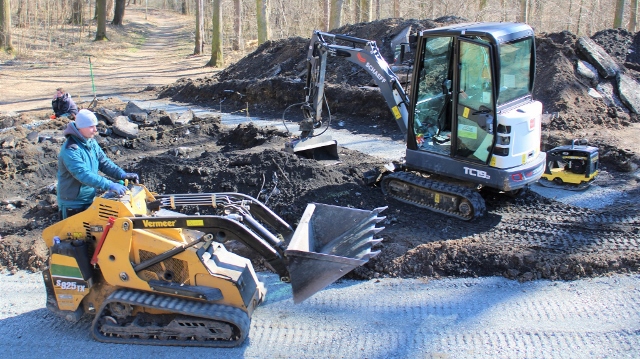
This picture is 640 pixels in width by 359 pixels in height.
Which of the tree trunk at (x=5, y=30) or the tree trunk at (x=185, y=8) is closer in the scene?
the tree trunk at (x=5, y=30)

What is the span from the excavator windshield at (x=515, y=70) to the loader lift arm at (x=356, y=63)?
1.60 metres

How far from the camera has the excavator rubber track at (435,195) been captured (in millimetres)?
7566

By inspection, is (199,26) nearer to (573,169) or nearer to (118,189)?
(573,169)

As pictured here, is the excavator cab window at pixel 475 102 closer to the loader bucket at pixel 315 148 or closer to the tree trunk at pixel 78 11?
the loader bucket at pixel 315 148

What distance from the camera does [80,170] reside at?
5180mm

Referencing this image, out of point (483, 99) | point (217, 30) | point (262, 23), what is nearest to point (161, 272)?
point (483, 99)

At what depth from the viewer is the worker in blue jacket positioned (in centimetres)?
518

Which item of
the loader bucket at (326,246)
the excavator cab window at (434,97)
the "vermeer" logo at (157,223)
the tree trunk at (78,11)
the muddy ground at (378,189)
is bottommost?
the muddy ground at (378,189)

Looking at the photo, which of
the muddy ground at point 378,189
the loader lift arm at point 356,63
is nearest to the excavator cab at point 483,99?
the loader lift arm at point 356,63

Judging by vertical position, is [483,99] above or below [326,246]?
above

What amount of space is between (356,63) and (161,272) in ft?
16.2

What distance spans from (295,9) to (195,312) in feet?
104

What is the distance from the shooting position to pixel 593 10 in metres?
29.4

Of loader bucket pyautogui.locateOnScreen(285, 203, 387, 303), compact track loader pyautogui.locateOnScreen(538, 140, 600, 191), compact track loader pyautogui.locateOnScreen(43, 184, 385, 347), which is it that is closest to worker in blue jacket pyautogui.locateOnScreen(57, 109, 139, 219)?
compact track loader pyautogui.locateOnScreen(43, 184, 385, 347)
